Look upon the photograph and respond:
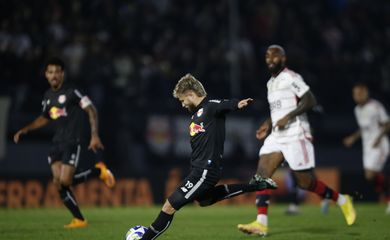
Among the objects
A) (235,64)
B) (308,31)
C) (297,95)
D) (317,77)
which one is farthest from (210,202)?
(308,31)

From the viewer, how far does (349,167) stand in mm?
19969

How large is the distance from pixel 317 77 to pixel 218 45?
8.89 feet

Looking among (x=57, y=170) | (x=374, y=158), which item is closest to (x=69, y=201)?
(x=57, y=170)

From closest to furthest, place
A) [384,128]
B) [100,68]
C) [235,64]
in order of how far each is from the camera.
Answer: [384,128] < [100,68] < [235,64]

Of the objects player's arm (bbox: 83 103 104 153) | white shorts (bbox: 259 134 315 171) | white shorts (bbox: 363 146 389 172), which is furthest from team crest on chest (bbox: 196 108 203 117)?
white shorts (bbox: 363 146 389 172)

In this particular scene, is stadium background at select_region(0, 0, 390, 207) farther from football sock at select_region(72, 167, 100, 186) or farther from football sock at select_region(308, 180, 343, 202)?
football sock at select_region(308, 180, 343, 202)

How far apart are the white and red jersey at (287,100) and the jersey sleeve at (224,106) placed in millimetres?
2319

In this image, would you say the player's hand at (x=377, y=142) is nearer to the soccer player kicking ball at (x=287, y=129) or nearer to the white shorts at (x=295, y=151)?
the soccer player kicking ball at (x=287, y=129)

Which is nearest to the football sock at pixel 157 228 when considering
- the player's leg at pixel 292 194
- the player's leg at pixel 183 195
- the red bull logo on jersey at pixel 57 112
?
the player's leg at pixel 183 195

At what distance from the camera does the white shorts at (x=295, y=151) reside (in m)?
11.2

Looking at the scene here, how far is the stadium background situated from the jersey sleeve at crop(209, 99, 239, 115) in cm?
776

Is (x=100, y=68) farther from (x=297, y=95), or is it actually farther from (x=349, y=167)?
(x=297, y=95)

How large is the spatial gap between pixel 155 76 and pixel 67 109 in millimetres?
6851

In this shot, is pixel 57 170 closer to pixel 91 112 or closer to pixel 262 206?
pixel 91 112
